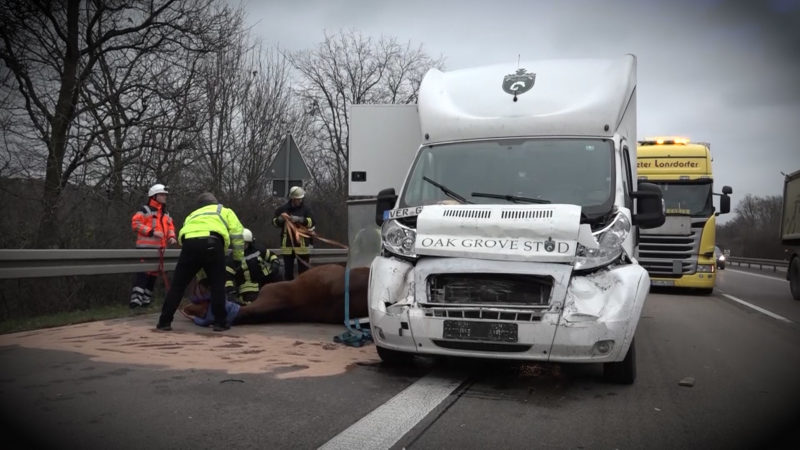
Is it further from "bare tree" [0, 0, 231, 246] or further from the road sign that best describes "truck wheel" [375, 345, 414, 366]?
"bare tree" [0, 0, 231, 246]

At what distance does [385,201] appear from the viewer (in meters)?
6.35

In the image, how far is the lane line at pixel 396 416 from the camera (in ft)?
12.1

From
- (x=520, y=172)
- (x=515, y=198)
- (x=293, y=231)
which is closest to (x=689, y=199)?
(x=293, y=231)

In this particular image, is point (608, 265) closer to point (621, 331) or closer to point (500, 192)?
point (621, 331)

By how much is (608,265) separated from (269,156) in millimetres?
14682

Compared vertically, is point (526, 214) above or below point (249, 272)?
above

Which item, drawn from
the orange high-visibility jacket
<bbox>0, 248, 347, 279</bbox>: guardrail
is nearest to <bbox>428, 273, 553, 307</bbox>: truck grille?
<bbox>0, 248, 347, 279</bbox>: guardrail

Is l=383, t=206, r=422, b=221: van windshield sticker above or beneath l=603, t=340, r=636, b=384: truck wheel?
Result: above

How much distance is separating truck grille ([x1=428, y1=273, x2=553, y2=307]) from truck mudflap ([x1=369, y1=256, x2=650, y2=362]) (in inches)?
2.5

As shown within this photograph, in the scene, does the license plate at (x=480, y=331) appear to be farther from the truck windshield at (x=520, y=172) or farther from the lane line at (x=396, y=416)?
the truck windshield at (x=520, y=172)

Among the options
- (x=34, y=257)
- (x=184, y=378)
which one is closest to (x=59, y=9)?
(x=34, y=257)

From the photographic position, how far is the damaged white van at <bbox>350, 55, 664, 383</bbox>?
4.75 meters

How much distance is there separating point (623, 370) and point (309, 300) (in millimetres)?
3942

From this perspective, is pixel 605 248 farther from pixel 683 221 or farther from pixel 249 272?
pixel 683 221
